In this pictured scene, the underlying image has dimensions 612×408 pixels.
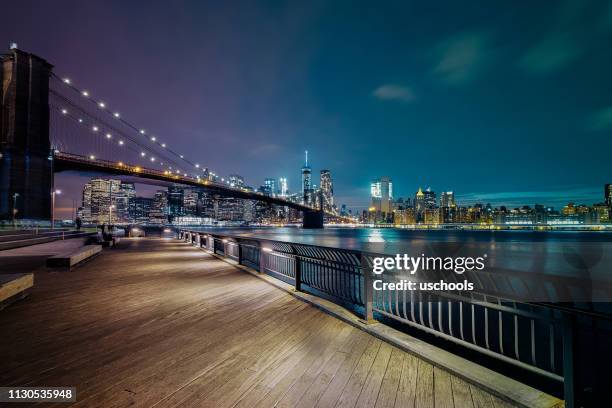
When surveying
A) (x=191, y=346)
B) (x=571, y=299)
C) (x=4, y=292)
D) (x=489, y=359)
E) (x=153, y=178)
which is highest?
(x=153, y=178)

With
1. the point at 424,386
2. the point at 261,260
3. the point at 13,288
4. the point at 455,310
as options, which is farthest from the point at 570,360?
the point at 455,310

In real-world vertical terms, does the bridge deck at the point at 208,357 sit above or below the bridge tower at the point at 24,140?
below

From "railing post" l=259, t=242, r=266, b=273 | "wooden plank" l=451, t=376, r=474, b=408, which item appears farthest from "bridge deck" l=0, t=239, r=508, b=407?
"railing post" l=259, t=242, r=266, b=273

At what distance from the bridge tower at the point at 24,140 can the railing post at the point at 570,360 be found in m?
50.3

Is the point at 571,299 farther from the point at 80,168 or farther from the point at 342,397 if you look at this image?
the point at 80,168

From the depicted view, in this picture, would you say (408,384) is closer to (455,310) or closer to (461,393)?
(461,393)

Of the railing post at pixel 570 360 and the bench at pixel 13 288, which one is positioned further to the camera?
the bench at pixel 13 288

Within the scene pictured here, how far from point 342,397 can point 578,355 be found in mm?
2286

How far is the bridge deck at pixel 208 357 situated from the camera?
325cm

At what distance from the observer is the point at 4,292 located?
5977 mm

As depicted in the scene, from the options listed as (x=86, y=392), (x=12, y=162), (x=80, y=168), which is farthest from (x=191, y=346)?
(x=80, y=168)

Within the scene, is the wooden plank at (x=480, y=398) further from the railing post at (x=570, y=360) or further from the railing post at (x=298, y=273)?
the railing post at (x=298, y=273)

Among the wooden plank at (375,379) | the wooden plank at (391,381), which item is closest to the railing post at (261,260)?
the wooden plank at (375,379)

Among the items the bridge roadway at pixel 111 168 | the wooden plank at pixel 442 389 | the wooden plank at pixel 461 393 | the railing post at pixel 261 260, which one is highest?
the bridge roadway at pixel 111 168
